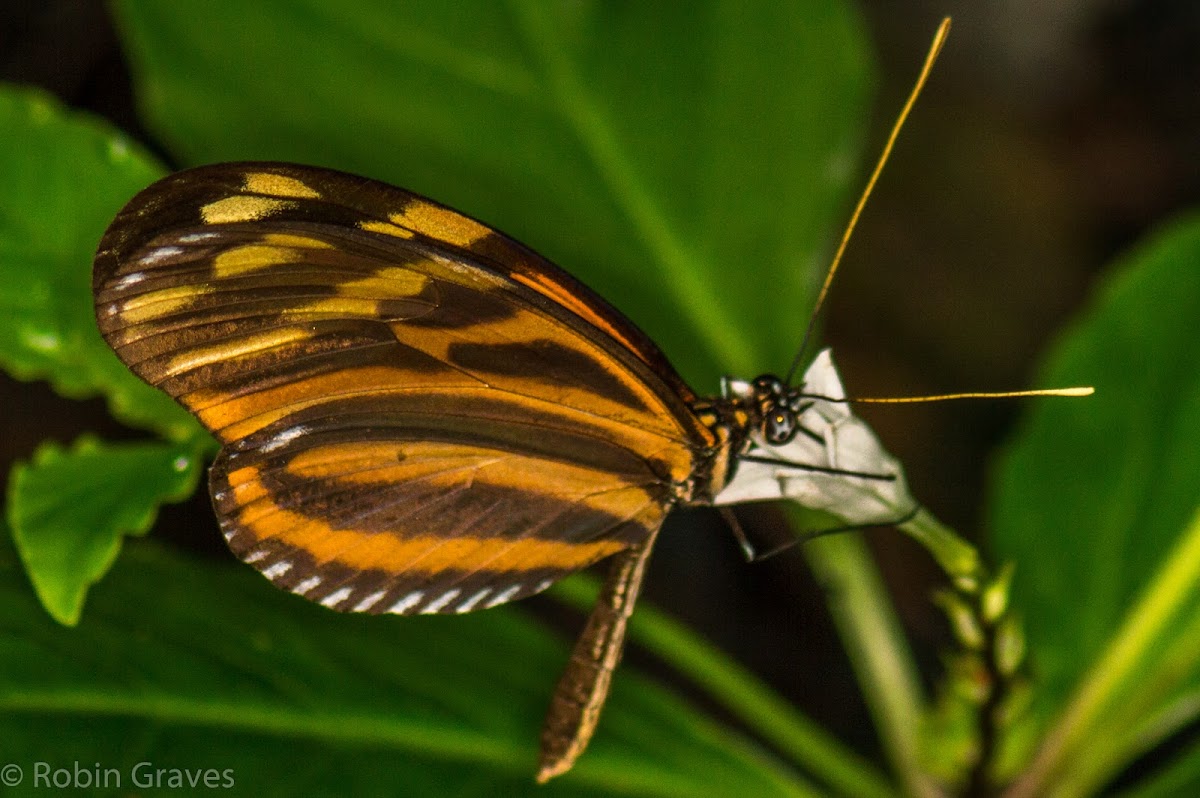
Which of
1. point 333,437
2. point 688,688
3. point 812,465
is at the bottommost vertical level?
point 688,688

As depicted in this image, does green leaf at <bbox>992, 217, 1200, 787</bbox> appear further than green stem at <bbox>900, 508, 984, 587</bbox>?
Yes

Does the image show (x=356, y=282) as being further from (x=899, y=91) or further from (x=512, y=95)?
(x=899, y=91)

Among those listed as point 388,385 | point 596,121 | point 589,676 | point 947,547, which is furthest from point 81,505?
point 596,121

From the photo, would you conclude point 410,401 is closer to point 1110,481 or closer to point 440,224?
point 440,224

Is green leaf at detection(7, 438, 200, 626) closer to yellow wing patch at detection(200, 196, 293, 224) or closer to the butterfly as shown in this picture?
the butterfly

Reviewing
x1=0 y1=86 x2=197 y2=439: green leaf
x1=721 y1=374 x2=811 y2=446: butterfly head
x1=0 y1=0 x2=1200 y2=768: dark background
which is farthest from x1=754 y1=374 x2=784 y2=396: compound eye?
x1=0 y1=0 x2=1200 y2=768: dark background

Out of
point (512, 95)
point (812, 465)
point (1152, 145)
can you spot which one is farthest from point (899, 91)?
point (812, 465)
